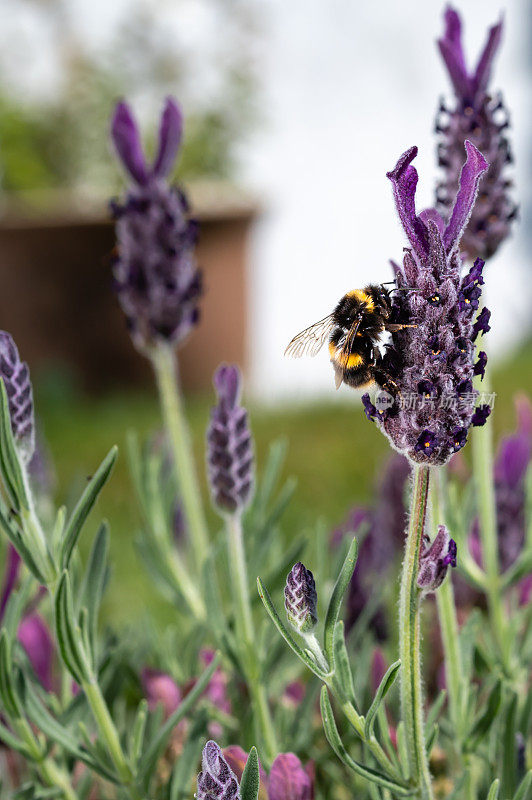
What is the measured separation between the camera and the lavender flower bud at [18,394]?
514mm

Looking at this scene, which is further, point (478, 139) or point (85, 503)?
point (478, 139)

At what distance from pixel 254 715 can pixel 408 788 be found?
0.57ft

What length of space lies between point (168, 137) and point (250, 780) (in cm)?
53

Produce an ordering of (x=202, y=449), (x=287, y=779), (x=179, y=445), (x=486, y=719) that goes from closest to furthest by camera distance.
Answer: (x=287, y=779) → (x=486, y=719) → (x=179, y=445) → (x=202, y=449)

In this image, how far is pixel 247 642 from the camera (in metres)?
0.67

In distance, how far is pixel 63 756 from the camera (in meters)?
0.70

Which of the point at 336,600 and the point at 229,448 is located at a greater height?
the point at 229,448

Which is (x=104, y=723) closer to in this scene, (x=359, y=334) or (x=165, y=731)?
(x=165, y=731)

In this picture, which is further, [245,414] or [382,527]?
[382,527]

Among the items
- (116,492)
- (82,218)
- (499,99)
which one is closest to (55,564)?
(499,99)

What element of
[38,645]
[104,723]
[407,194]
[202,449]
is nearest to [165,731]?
[104,723]

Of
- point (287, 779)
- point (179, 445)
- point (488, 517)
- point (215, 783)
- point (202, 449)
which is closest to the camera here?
Answer: point (215, 783)

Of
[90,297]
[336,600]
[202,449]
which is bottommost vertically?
[336,600]

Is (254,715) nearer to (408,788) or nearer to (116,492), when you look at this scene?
(408,788)
